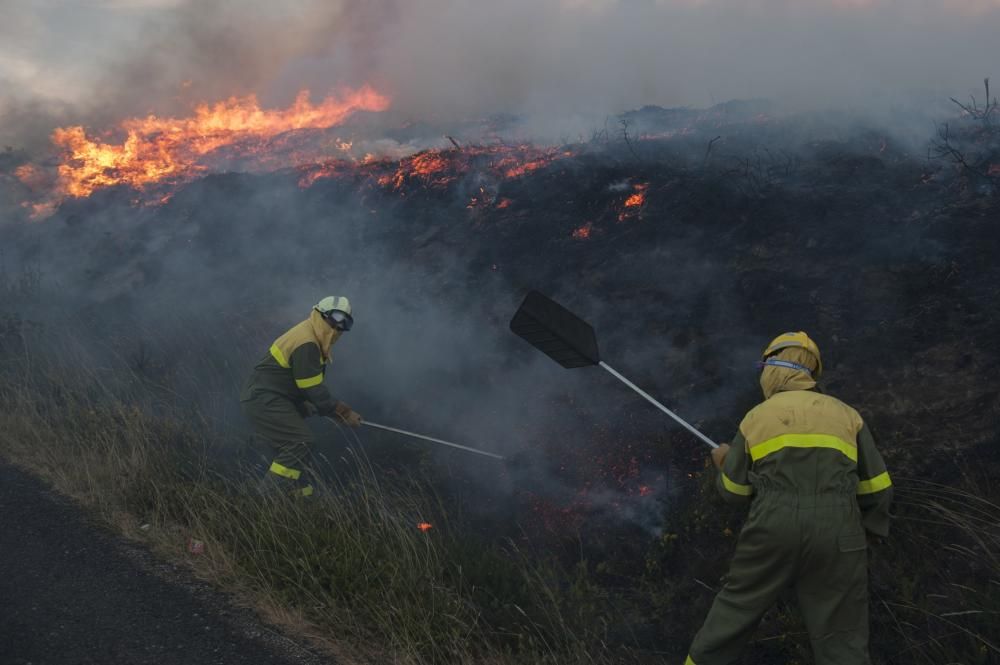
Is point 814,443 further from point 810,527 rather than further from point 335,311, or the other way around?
point 335,311

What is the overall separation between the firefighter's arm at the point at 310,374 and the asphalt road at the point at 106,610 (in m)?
1.90

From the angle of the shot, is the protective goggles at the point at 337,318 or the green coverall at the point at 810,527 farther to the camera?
the protective goggles at the point at 337,318

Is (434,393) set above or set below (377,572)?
above

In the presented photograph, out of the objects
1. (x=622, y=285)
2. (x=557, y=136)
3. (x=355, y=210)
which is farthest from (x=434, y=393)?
(x=557, y=136)

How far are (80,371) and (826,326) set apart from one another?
834cm

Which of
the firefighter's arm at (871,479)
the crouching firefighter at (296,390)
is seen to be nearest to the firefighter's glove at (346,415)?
the crouching firefighter at (296,390)

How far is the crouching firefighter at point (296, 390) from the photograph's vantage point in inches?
247

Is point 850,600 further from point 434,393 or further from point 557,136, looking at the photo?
point 557,136

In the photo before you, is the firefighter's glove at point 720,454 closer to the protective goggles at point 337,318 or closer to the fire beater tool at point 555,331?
the fire beater tool at point 555,331

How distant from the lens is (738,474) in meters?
3.38

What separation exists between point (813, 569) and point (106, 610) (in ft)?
13.0

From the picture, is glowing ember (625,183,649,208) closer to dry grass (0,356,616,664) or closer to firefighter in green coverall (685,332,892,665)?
dry grass (0,356,616,664)

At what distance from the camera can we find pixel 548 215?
28.5 feet

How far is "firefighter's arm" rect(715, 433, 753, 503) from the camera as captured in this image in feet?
11.0
